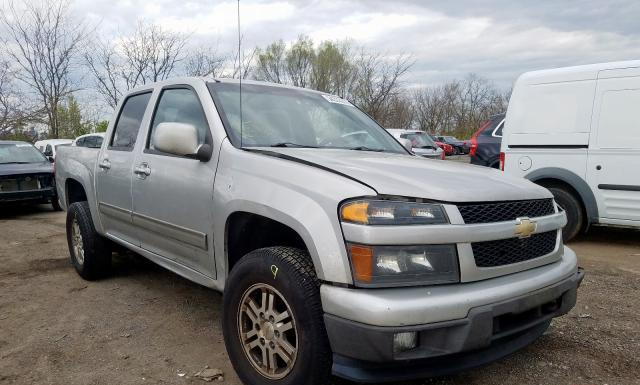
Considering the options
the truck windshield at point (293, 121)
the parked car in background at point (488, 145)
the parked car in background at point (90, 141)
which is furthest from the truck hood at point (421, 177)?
the parked car in background at point (488, 145)

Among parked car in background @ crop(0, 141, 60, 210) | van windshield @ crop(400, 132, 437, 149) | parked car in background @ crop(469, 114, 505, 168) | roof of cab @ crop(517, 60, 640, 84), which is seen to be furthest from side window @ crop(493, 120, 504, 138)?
parked car in background @ crop(0, 141, 60, 210)

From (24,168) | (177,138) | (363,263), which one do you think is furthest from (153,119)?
(24,168)

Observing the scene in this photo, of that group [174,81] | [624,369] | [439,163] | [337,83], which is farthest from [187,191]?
[337,83]

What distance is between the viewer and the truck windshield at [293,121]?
307cm

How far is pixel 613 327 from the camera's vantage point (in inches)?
133

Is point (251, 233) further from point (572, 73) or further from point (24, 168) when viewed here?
point (24, 168)

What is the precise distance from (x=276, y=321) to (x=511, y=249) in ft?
3.77

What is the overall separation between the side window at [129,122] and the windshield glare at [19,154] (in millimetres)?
7246

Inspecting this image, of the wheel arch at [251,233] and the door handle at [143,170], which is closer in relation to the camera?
the wheel arch at [251,233]

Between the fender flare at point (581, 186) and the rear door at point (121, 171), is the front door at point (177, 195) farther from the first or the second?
the fender flare at point (581, 186)

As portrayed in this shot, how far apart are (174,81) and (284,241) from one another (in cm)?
167

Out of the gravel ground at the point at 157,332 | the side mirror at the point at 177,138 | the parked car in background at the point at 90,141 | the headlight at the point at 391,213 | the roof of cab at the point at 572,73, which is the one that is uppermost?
the roof of cab at the point at 572,73

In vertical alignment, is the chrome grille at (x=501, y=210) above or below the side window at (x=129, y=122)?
below

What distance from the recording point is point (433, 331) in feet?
6.52
